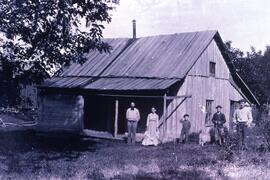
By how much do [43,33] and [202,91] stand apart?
1253cm

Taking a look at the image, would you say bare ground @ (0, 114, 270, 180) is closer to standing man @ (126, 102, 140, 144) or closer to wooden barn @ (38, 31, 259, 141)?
standing man @ (126, 102, 140, 144)

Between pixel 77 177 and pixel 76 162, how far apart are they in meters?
2.63

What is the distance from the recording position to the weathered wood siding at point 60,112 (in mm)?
21828

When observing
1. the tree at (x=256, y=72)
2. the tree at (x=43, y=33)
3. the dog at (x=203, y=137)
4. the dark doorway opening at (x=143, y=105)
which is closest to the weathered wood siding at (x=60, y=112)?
the dark doorway opening at (x=143, y=105)

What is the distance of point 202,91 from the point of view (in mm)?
21516

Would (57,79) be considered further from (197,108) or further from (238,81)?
(238,81)

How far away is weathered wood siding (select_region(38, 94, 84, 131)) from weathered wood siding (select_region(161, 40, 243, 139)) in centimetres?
519

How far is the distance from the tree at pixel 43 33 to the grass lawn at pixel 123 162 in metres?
2.54

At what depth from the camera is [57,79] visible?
78.4ft

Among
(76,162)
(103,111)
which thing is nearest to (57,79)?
(103,111)

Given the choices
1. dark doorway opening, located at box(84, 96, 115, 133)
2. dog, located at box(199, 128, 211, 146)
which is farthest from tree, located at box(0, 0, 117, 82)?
dark doorway opening, located at box(84, 96, 115, 133)

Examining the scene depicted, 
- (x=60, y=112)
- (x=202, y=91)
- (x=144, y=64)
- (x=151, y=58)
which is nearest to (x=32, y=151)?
(x=60, y=112)

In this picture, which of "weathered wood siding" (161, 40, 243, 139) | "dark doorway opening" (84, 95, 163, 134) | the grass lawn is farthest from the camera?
"dark doorway opening" (84, 95, 163, 134)

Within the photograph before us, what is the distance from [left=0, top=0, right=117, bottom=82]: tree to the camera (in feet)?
32.8
